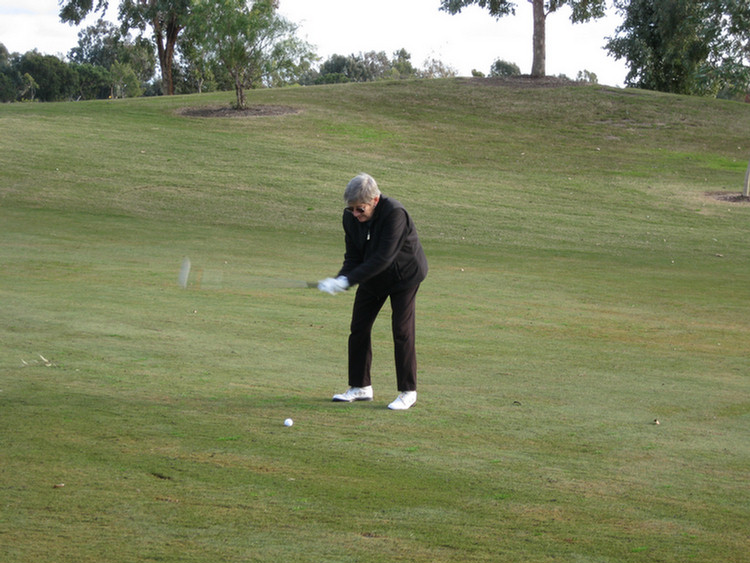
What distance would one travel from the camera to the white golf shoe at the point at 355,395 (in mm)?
8445

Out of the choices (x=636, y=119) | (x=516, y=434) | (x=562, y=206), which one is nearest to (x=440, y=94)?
(x=636, y=119)

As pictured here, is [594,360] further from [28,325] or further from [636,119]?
[636,119]

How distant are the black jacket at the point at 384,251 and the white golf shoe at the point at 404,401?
1011mm

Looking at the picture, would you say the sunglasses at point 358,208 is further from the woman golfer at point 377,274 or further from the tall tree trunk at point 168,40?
the tall tree trunk at point 168,40

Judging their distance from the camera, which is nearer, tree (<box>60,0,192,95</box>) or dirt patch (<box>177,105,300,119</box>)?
dirt patch (<box>177,105,300,119</box>)

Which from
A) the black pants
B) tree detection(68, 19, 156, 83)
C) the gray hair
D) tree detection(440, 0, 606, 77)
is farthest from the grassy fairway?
tree detection(68, 19, 156, 83)

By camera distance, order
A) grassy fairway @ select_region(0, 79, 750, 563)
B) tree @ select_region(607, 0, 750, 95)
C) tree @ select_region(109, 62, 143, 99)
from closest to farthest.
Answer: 1. grassy fairway @ select_region(0, 79, 750, 563)
2. tree @ select_region(607, 0, 750, 95)
3. tree @ select_region(109, 62, 143, 99)

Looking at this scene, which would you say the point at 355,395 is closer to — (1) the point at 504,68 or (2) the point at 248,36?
(2) the point at 248,36

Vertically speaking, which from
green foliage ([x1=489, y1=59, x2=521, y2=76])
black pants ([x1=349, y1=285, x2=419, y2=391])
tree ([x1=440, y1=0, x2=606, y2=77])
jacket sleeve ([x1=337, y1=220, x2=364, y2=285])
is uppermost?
green foliage ([x1=489, y1=59, x2=521, y2=76])

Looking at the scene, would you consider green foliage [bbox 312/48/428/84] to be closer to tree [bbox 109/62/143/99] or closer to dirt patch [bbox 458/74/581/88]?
tree [bbox 109/62/143/99]

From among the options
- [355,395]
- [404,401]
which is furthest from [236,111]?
[404,401]

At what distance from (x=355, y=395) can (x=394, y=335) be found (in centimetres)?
77

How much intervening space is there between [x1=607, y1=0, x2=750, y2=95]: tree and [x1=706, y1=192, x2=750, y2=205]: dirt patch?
169 inches

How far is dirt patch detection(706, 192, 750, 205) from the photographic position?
3353 cm
